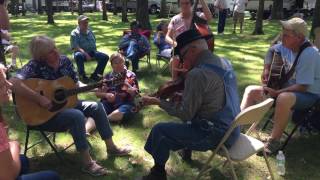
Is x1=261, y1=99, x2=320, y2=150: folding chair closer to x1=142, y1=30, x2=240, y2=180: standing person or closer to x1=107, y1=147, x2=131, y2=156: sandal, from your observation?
x1=142, y1=30, x2=240, y2=180: standing person

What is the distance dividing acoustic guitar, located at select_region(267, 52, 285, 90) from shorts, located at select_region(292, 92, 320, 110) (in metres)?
0.37

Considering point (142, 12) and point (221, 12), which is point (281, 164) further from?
point (142, 12)

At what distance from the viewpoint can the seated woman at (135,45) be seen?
356 inches

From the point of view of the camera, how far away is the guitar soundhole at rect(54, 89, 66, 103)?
453cm

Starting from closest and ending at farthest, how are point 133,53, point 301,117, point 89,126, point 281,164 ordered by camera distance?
point 281,164 → point 301,117 → point 89,126 → point 133,53

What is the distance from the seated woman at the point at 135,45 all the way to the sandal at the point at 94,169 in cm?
456

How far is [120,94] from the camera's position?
6.18m

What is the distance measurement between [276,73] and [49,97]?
2631mm

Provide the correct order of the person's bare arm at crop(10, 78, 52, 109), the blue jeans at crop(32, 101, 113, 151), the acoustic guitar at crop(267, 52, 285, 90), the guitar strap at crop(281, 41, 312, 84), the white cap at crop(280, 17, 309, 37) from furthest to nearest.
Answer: the acoustic guitar at crop(267, 52, 285, 90) → the guitar strap at crop(281, 41, 312, 84) → the white cap at crop(280, 17, 309, 37) → the blue jeans at crop(32, 101, 113, 151) → the person's bare arm at crop(10, 78, 52, 109)

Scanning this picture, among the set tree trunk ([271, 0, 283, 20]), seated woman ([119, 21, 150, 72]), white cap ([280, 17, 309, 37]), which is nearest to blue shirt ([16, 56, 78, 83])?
white cap ([280, 17, 309, 37])

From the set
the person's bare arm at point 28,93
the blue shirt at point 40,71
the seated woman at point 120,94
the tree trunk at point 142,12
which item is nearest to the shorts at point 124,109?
the seated woman at point 120,94

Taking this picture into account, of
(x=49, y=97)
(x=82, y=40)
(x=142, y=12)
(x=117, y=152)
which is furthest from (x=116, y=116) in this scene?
(x=142, y=12)

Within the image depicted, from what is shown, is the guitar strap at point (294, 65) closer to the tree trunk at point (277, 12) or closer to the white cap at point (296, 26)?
the white cap at point (296, 26)

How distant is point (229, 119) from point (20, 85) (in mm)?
2019
